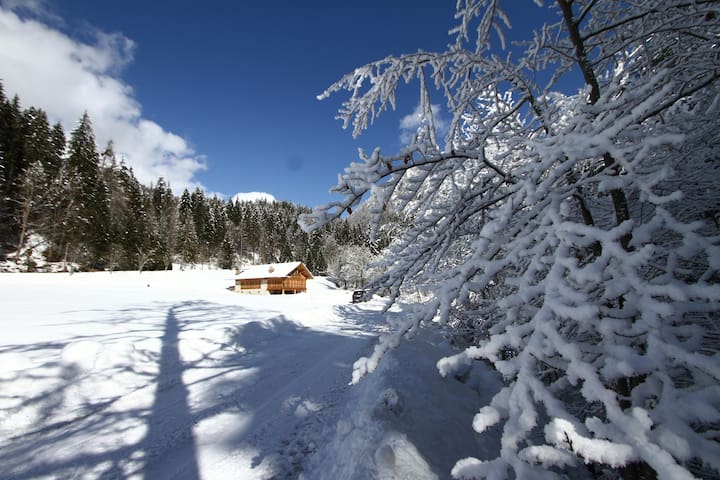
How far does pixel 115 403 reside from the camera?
514 cm

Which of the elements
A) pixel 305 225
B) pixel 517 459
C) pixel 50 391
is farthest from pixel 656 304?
pixel 50 391

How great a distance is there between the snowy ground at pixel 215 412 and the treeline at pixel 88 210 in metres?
11.8

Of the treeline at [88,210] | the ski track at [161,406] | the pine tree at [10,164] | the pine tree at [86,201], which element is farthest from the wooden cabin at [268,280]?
the ski track at [161,406]

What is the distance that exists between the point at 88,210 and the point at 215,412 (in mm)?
48502

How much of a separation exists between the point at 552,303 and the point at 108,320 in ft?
47.6

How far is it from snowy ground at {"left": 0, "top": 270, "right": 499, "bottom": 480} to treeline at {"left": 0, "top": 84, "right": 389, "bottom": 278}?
11799 millimetres

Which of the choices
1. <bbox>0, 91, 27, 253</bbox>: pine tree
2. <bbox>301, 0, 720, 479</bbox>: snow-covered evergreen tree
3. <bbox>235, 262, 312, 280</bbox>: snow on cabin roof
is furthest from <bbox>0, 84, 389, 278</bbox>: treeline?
<bbox>301, 0, 720, 479</bbox>: snow-covered evergreen tree

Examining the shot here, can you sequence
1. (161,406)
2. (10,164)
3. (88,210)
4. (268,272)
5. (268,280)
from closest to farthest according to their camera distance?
1. (161,406)
2. (10,164)
3. (88,210)
4. (268,280)
5. (268,272)

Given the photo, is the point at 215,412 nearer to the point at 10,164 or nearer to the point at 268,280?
the point at 268,280

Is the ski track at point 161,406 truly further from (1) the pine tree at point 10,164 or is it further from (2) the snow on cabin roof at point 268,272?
(1) the pine tree at point 10,164

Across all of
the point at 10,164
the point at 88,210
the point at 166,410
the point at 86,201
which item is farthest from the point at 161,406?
the point at 10,164

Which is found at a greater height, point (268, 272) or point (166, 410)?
point (268, 272)

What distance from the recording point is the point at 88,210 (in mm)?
38844

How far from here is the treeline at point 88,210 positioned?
3412 centimetres
